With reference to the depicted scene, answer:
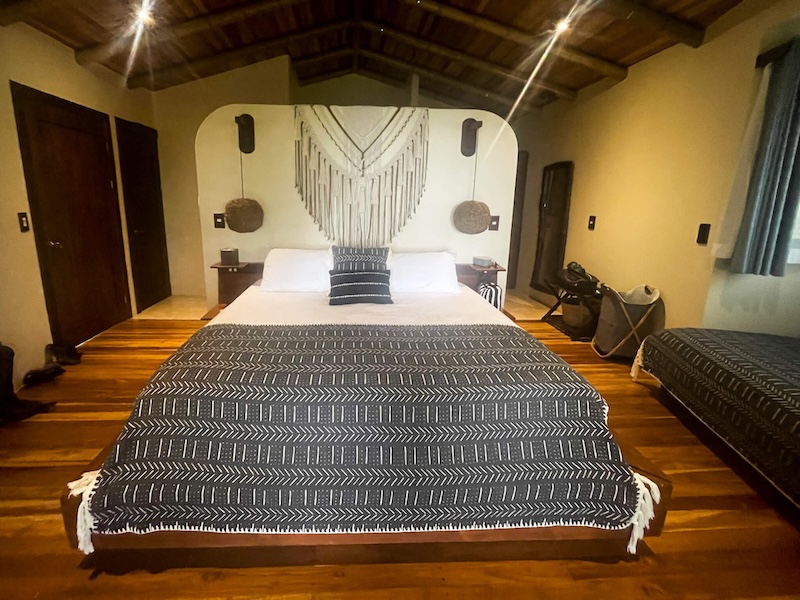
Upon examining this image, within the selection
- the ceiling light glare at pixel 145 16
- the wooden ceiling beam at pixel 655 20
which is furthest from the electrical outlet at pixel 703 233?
the ceiling light glare at pixel 145 16

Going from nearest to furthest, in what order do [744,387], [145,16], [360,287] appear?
1. [744,387]
2. [360,287]
3. [145,16]

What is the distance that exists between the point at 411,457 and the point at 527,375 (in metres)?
0.56

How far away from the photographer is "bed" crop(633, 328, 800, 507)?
1778mm

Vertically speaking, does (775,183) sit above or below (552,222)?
above

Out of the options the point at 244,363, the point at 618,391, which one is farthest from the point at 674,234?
the point at 244,363

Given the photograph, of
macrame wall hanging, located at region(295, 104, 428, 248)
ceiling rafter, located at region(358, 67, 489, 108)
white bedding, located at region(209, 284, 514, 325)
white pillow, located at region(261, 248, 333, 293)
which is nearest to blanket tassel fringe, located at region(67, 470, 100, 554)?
white bedding, located at region(209, 284, 514, 325)

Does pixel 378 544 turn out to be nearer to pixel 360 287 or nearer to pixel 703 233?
pixel 360 287

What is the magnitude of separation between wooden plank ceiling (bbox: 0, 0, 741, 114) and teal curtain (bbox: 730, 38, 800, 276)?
2.28 ft

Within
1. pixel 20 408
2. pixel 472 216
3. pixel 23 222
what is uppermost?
pixel 472 216

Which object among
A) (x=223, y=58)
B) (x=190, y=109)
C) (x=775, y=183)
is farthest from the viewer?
(x=190, y=109)

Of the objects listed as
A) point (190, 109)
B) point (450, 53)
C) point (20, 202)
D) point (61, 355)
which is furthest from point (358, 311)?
point (190, 109)

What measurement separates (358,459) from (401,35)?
415 cm

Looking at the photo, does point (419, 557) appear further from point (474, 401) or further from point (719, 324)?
point (719, 324)

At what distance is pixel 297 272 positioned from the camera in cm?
314
